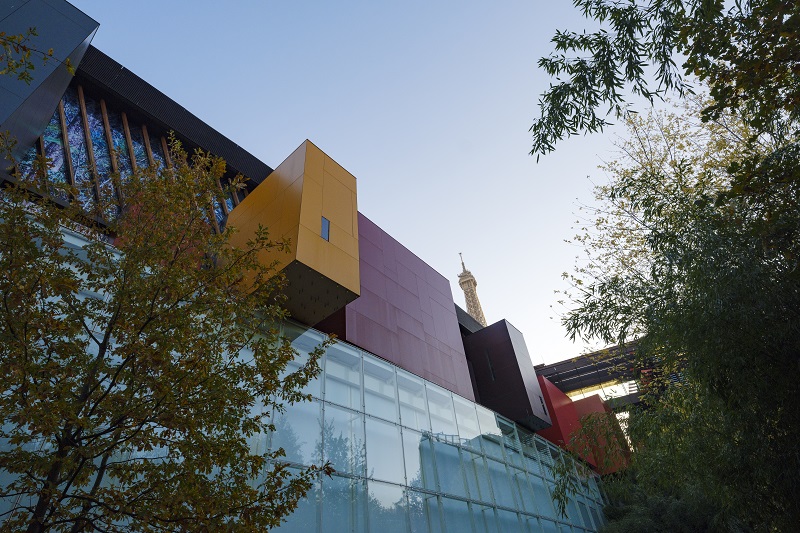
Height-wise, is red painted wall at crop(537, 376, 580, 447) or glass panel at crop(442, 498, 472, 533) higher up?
red painted wall at crop(537, 376, 580, 447)

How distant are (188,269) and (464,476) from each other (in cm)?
1017

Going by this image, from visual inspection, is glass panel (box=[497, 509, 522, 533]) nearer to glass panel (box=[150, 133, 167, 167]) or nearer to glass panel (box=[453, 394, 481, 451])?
glass panel (box=[453, 394, 481, 451])

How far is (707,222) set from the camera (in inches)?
266

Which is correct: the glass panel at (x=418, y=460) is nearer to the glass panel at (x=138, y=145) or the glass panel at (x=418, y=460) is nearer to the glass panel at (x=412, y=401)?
the glass panel at (x=412, y=401)

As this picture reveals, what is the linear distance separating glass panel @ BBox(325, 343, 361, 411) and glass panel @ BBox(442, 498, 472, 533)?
3394mm

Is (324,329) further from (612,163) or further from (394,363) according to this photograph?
(612,163)

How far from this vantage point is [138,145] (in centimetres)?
1432

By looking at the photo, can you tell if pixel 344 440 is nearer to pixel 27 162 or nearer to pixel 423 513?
pixel 423 513

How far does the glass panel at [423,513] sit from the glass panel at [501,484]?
309cm

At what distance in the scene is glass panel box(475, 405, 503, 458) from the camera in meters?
15.3

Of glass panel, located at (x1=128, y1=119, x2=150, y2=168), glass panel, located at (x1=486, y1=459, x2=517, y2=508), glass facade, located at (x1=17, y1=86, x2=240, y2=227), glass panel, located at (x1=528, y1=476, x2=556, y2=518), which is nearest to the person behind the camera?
glass facade, located at (x1=17, y1=86, x2=240, y2=227)

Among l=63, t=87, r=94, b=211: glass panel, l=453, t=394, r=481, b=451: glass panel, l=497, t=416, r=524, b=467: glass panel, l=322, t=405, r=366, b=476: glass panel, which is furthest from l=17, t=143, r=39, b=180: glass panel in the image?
l=497, t=416, r=524, b=467: glass panel

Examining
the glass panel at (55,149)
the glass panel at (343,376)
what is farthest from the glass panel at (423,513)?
the glass panel at (55,149)

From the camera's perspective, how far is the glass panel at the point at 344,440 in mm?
10008
